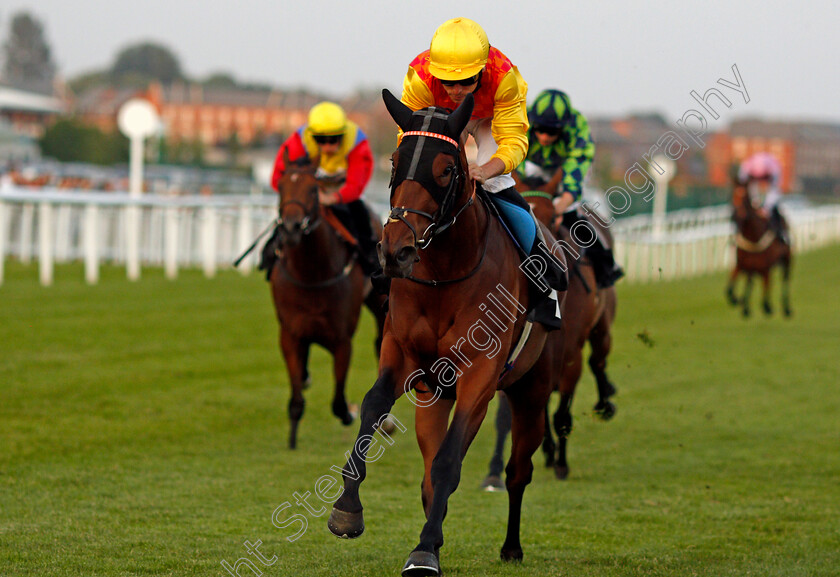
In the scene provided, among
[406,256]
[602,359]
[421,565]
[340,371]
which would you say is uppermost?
[406,256]

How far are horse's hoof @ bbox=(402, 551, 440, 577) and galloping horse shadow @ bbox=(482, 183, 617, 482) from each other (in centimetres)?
172

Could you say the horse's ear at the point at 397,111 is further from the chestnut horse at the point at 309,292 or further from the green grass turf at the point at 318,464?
the chestnut horse at the point at 309,292

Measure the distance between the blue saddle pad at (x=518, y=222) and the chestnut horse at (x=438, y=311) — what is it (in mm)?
100

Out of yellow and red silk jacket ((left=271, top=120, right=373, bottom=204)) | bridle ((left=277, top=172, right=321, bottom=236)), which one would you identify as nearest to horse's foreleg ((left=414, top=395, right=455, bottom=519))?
bridle ((left=277, top=172, right=321, bottom=236))

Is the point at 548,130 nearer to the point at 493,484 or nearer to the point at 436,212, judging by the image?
the point at 493,484

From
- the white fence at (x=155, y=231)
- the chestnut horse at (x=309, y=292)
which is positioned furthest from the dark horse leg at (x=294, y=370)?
the white fence at (x=155, y=231)

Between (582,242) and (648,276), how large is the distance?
1903 cm

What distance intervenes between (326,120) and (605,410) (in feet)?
8.99

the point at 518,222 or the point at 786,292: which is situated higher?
the point at 518,222

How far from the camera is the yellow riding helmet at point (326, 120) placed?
7676 mm

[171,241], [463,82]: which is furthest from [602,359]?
[171,241]

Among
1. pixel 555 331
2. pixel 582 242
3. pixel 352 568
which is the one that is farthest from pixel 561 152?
pixel 352 568

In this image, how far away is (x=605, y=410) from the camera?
24.8 feet

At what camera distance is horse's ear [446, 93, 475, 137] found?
4.01m
